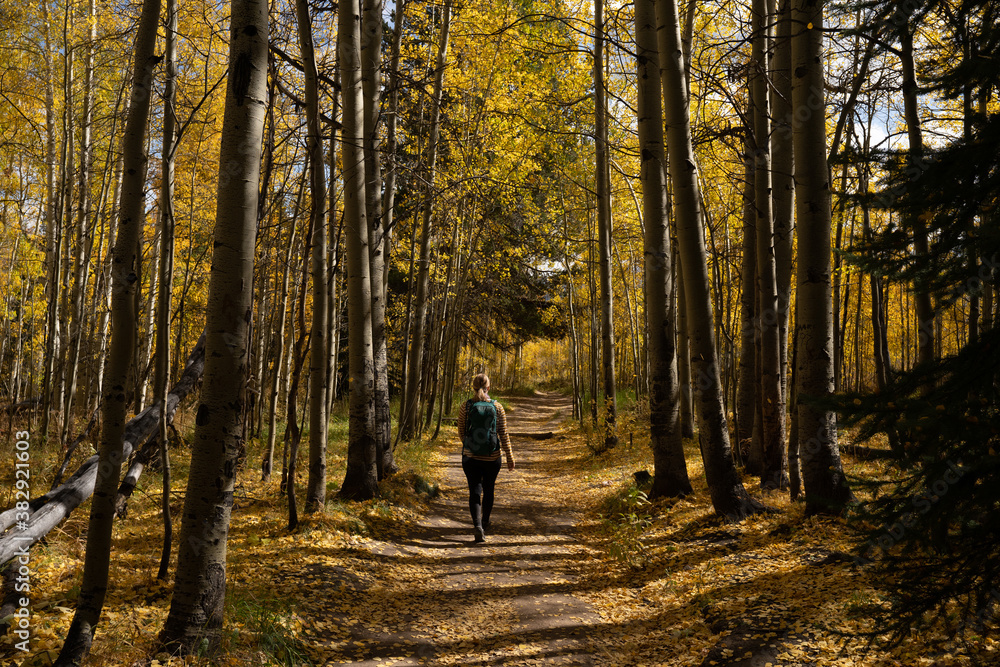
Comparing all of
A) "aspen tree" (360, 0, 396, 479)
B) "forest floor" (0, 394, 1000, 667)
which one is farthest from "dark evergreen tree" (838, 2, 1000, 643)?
"aspen tree" (360, 0, 396, 479)

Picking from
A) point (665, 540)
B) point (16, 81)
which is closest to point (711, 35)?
point (665, 540)

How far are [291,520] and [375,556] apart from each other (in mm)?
919

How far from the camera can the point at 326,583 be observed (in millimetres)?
4676

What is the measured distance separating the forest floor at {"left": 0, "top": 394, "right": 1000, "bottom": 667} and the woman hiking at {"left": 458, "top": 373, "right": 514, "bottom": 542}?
41cm

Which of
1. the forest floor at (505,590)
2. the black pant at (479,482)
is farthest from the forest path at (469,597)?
the black pant at (479,482)

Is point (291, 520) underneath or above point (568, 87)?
underneath

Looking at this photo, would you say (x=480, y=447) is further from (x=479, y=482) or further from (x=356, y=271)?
(x=356, y=271)

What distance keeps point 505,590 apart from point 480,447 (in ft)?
6.01

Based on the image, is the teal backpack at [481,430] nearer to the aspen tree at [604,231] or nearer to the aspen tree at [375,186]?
the aspen tree at [375,186]

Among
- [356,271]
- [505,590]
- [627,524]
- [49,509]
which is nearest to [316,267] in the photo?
[356,271]

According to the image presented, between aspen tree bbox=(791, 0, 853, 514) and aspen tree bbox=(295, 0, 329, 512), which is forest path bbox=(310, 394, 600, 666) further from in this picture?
aspen tree bbox=(791, 0, 853, 514)

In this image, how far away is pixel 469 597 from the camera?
16.0 feet

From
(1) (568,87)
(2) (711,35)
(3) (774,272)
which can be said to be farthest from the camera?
(1) (568,87)

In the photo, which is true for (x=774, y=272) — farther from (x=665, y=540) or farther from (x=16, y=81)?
(x=16, y=81)
